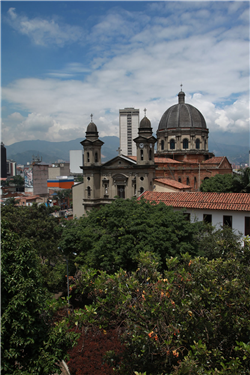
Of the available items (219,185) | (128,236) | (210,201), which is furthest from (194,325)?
(219,185)

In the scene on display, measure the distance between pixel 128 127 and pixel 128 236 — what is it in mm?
151949

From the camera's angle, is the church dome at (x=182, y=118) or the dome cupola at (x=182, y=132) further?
the church dome at (x=182, y=118)

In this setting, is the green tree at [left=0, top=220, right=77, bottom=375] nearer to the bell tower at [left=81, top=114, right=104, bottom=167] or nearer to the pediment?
the pediment

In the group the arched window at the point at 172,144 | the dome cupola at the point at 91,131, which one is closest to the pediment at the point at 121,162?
the dome cupola at the point at 91,131

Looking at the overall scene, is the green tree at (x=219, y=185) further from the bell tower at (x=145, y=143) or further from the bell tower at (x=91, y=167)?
the bell tower at (x=91, y=167)

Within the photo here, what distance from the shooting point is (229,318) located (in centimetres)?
798

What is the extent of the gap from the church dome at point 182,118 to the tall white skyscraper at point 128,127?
107m

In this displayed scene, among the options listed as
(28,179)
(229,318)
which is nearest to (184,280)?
(229,318)

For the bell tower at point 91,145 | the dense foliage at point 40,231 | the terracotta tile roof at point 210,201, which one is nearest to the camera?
the terracotta tile roof at point 210,201

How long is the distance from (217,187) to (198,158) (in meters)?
11.6

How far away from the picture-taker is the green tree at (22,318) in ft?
23.2

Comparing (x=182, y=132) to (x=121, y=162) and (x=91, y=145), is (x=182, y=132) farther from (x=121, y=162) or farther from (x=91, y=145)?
(x=91, y=145)

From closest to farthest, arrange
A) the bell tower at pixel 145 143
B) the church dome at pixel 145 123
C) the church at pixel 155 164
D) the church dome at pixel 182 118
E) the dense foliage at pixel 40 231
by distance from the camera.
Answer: the dense foliage at pixel 40 231 < the bell tower at pixel 145 143 < the church at pixel 155 164 < the church dome at pixel 145 123 < the church dome at pixel 182 118

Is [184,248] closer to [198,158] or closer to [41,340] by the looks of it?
[41,340]
